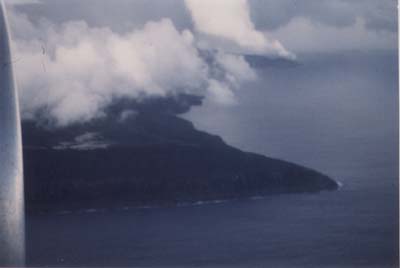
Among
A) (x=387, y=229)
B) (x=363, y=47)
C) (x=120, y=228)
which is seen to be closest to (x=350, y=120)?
(x=363, y=47)

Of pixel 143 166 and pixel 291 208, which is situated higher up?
pixel 143 166

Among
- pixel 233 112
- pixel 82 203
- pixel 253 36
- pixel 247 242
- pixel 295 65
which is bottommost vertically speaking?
pixel 247 242

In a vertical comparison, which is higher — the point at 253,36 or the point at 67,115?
the point at 253,36

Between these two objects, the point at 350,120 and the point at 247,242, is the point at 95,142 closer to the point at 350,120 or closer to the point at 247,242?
the point at 247,242
